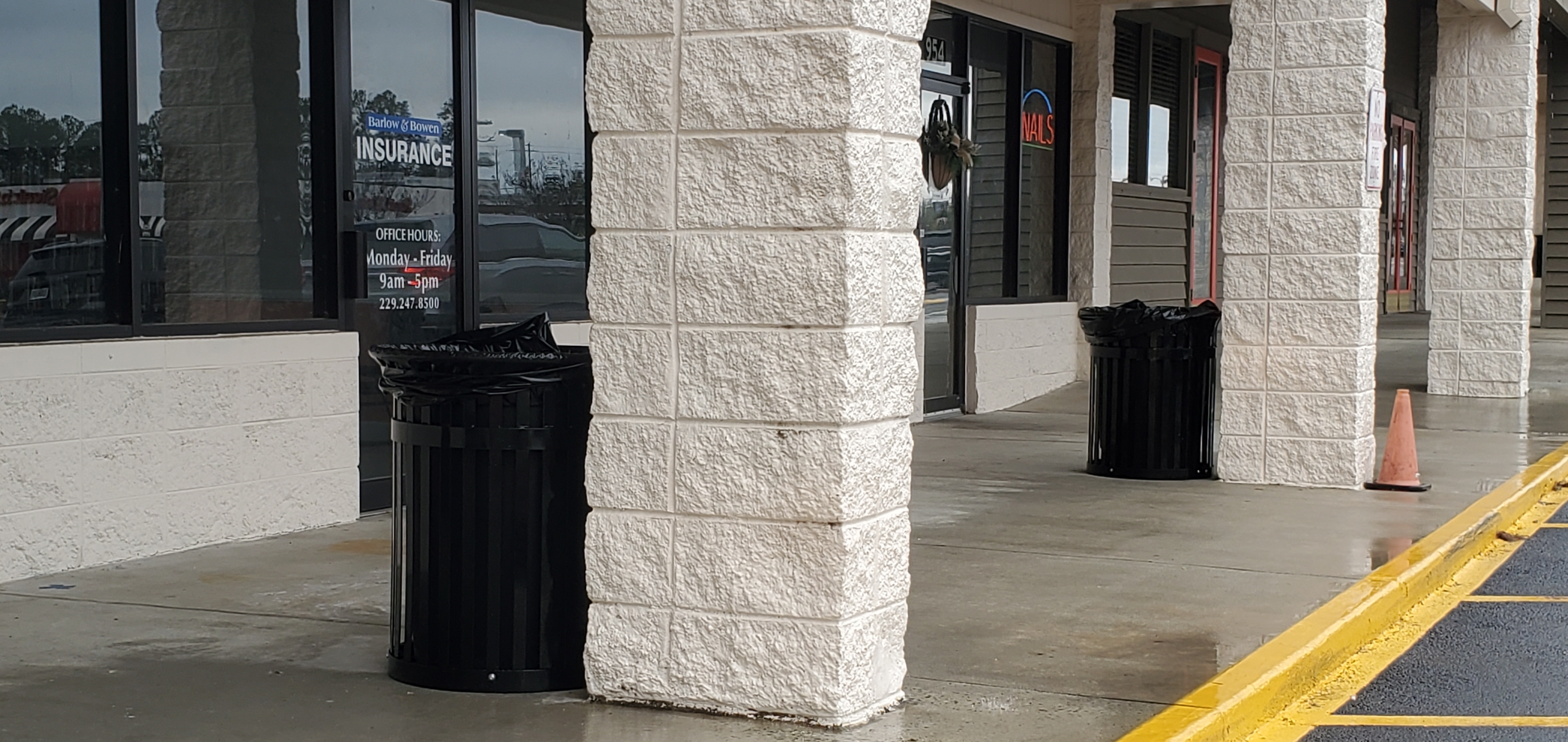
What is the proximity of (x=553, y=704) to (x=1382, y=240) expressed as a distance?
29.7 metres

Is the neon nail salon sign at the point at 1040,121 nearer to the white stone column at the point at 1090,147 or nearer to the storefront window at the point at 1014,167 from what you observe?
the storefront window at the point at 1014,167

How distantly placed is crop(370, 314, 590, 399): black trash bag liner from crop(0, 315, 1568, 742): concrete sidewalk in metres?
1.00

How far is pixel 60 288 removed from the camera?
26.0ft

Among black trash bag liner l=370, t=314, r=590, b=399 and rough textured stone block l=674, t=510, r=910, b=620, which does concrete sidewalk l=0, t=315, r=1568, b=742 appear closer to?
rough textured stone block l=674, t=510, r=910, b=620

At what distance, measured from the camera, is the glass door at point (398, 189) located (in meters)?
9.59

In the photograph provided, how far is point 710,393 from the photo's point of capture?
5.35 meters

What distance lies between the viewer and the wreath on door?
1536cm

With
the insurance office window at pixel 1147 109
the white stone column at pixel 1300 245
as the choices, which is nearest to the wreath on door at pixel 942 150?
the insurance office window at pixel 1147 109

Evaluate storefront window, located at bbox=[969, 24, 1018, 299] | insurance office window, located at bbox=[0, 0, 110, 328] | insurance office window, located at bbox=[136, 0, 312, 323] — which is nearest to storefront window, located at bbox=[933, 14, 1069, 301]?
storefront window, located at bbox=[969, 24, 1018, 299]

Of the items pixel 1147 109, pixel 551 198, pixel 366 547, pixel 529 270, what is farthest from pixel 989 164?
pixel 366 547

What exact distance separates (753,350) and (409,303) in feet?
16.6

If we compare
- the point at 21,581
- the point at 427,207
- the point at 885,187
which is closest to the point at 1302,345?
the point at 427,207

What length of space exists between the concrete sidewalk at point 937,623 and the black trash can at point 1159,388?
0.25 metres

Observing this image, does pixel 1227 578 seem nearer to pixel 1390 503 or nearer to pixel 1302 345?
pixel 1390 503
